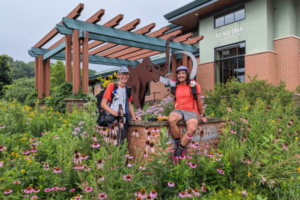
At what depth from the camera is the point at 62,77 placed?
31.5 metres

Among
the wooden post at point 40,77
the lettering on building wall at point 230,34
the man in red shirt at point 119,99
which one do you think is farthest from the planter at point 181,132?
the wooden post at point 40,77

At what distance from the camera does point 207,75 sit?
1352 centimetres

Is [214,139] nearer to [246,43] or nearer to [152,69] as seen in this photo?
[152,69]

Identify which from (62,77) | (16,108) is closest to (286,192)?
(16,108)

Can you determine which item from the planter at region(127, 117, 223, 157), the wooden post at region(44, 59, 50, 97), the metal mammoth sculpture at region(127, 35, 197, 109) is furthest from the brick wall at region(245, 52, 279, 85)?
the wooden post at region(44, 59, 50, 97)

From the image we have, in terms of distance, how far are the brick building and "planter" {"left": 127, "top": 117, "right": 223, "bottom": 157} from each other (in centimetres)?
692

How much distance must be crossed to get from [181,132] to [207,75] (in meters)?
10.8

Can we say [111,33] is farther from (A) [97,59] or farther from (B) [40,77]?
(B) [40,77]

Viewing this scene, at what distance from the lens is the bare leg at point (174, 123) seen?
324 centimetres

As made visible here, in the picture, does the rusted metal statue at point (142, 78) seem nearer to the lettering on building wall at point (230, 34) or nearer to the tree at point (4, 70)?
the lettering on building wall at point (230, 34)

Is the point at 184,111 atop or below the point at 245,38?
below

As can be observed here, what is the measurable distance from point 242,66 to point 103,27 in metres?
7.88

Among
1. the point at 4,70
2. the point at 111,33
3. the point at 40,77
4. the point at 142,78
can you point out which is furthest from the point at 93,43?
the point at 4,70

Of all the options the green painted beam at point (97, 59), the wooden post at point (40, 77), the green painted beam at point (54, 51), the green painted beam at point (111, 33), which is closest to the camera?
the green painted beam at point (111, 33)
